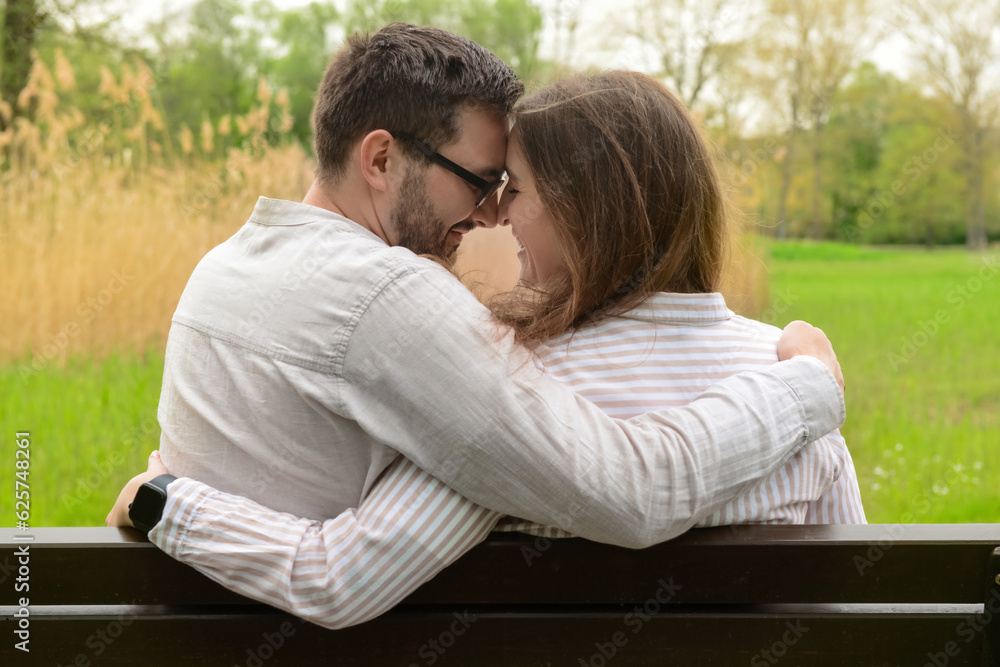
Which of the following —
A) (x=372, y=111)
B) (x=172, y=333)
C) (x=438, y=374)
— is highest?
(x=372, y=111)

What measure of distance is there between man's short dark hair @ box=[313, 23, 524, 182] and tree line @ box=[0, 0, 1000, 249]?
125mm

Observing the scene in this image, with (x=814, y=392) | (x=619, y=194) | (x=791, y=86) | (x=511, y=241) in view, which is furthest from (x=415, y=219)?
(x=791, y=86)

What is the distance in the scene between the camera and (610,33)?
12.5 metres

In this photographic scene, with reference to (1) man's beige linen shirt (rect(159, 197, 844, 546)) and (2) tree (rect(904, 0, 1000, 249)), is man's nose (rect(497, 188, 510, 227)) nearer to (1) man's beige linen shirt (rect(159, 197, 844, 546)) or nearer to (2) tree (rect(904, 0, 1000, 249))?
(1) man's beige linen shirt (rect(159, 197, 844, 546))

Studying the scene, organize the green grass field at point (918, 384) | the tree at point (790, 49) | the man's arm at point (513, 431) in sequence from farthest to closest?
the tree at point (790, 49) < the green grass field at point (918, 384) < the man's arm at point (513, 431)

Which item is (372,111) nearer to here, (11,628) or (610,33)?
(11,628)

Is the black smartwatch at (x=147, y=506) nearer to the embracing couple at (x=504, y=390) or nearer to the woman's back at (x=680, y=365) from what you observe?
the embracing couple at (x=504, y=390)

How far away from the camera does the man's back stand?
137 centimetres

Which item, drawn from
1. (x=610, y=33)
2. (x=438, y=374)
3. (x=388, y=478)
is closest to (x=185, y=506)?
(x=388, y=478)

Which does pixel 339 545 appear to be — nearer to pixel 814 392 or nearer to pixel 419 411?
pixel 419 411

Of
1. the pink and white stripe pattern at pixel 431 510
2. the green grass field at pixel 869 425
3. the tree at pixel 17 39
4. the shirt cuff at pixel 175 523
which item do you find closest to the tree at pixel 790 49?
the green grass field at pixel 869 425

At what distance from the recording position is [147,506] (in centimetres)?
136

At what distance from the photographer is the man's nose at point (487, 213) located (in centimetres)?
207

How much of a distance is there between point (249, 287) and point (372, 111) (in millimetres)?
636
